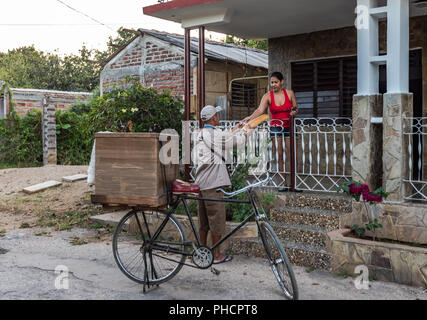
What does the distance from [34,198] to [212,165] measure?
5.58 metres

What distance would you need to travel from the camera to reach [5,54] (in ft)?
113

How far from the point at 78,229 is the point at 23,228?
2.99 feet

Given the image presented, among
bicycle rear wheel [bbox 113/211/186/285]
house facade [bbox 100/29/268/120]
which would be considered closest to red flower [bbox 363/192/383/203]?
bicycle rear wheel [bbox 113/211/186/285]

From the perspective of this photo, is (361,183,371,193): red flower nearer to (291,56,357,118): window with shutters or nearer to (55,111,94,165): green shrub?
(291,56,357,118): window with shutters

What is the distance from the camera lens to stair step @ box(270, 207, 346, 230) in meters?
5.74

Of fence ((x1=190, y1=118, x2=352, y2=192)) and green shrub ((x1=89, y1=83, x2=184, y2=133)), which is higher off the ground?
green shrub ((x1=89, y1=83, x2=184, y2=133))

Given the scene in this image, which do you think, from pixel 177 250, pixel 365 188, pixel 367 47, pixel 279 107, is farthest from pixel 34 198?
pixel 367 47

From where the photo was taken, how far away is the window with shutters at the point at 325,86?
28.2 feet

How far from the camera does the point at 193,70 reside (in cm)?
1148

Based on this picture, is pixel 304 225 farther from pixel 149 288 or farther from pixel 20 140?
pixel 20 140

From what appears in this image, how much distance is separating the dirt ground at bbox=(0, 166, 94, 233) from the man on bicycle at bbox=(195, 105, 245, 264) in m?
3.77

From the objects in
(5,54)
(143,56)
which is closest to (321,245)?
(143,56)
